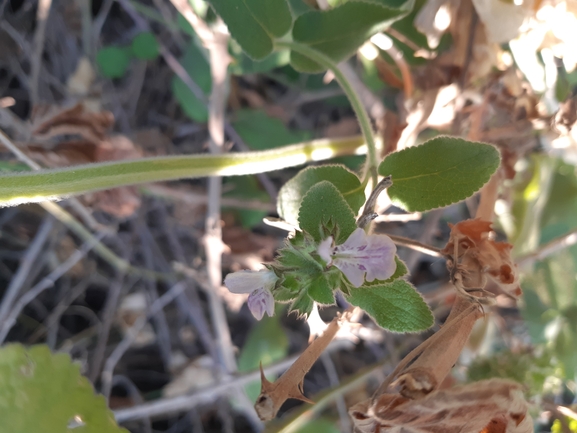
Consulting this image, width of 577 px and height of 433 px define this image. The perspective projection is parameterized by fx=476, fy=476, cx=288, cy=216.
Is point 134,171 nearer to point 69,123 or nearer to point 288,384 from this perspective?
point 288,384

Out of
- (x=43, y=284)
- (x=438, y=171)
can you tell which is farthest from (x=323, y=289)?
(x=43, y=284)

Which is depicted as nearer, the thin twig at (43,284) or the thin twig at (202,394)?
the thin twig at (202,394)

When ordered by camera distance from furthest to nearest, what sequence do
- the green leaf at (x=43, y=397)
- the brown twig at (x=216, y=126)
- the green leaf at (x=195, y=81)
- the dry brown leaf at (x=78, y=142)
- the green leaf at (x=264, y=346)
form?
the green leaf at (x=264, y=346) < the green leaf at (x=195, y=81) < the dry brown leaf at (x=78, y=142) < the brown twig at (x=216, y=126) < the green leaf at (x=43, y=397)

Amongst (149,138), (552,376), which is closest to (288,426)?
(552,376)

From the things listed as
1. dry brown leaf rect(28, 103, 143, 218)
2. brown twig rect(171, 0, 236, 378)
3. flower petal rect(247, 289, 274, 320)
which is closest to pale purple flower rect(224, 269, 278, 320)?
flower petal rect(247, 289, 274, 320)

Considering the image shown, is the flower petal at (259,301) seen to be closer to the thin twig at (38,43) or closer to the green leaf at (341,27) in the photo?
the green leaf at (341,27)

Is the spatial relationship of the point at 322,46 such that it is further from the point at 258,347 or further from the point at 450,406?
the point at 258,347

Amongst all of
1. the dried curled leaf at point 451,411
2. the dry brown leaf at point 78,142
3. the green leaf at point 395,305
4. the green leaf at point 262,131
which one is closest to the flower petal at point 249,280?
the green leaf at point 395,305
